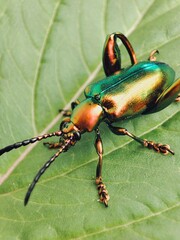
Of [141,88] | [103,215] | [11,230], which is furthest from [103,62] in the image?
[11,230]

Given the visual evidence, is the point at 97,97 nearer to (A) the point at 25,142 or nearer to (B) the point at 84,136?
(B) the point at 84,136

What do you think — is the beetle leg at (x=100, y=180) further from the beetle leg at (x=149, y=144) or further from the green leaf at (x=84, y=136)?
the beetle leg at (x=149, y=144)

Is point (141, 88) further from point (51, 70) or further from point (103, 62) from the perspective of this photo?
point (51, 70)

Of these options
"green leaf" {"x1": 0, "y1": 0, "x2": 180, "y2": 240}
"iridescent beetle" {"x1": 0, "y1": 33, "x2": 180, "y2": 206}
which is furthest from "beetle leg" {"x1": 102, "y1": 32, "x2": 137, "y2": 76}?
"green leaf" {"x1": 0, "y1": 0, "x2": 180, "y2": 240}

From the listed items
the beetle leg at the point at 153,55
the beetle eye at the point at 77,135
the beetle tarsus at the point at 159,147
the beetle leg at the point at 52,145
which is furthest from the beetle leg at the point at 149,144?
the beetle leg at the point at 153,55

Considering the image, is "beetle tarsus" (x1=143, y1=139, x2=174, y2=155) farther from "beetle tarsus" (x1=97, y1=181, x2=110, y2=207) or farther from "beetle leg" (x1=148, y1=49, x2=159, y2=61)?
"beetle leg" (x1=148, y1=49, x2=159, y2=61)

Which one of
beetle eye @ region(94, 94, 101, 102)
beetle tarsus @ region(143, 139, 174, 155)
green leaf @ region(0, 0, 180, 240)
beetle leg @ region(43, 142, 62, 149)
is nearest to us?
green leaf @ region(0, 0, 180, 240)
